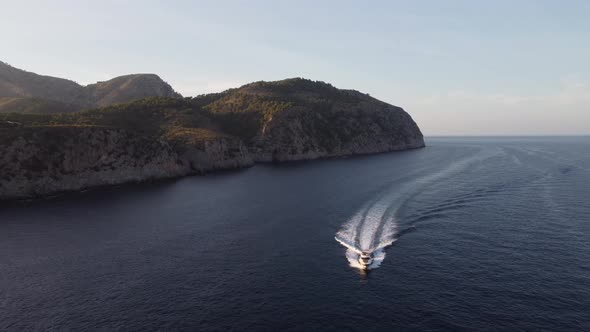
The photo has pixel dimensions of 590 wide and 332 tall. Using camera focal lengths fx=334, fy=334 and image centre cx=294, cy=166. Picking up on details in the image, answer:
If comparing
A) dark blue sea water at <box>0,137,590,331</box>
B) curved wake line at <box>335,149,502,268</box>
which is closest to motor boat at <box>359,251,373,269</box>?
curved wake line at <box>335,149,502,268</box>

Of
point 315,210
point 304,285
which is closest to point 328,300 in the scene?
point 304,285

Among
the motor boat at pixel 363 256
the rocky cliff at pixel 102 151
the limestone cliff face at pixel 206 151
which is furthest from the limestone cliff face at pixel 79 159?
the motor boat at pixel 363 256

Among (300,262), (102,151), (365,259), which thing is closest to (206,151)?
(102,151)

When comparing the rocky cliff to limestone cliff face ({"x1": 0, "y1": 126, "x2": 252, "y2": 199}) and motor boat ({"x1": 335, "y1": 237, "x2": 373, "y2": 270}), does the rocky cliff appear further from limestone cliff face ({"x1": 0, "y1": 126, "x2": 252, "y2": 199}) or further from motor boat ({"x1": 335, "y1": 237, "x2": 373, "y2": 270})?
motor boat ({"x1": 335, "y1": 237, "x2": 373, "y2": 270})

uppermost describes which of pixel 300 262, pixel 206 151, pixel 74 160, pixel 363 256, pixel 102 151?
pixel 102 151

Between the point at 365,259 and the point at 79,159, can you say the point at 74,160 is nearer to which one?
the point at 79,159
